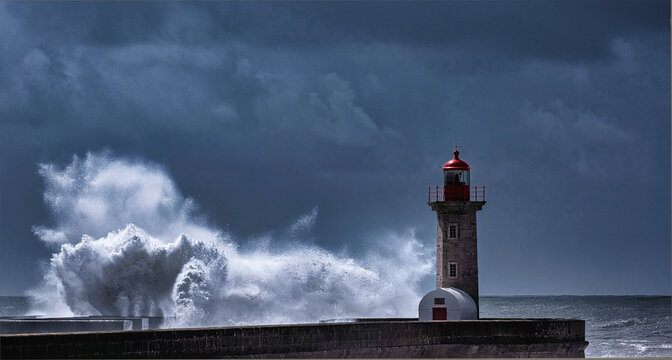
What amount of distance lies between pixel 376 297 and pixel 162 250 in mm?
7941

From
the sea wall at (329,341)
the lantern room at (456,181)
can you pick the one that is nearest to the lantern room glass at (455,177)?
the lantern room at (456,181)

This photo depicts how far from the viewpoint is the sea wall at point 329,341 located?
17469mm

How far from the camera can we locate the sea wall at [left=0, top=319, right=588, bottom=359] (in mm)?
17469

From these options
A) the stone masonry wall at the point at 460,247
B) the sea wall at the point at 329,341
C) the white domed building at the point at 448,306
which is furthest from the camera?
the stone masonry wall at the point at 460,247

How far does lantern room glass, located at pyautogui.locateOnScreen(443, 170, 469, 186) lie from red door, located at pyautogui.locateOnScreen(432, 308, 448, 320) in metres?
3.00

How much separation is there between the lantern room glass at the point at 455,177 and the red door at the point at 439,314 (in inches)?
118

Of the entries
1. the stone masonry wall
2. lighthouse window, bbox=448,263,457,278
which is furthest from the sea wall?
lighthouse window, bbox=448,263,457,278

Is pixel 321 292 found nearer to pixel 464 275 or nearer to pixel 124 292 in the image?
pixel 124 292

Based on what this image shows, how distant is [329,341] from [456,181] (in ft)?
21.4

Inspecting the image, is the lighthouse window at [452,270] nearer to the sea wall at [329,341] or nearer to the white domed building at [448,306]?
the white domed building at [448,306]

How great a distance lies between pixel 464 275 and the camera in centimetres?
2583

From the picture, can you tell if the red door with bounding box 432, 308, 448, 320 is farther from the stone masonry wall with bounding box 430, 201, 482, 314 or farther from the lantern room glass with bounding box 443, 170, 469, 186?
the lantern room glass with bounding box 443, 170, 469, 186

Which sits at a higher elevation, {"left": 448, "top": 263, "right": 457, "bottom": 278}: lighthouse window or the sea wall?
{"left": 448, "top": 263, "right": 457, "bottom": 278}: lighthouse window

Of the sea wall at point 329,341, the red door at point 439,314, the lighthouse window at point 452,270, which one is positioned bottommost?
the sea wall at point 329,341
